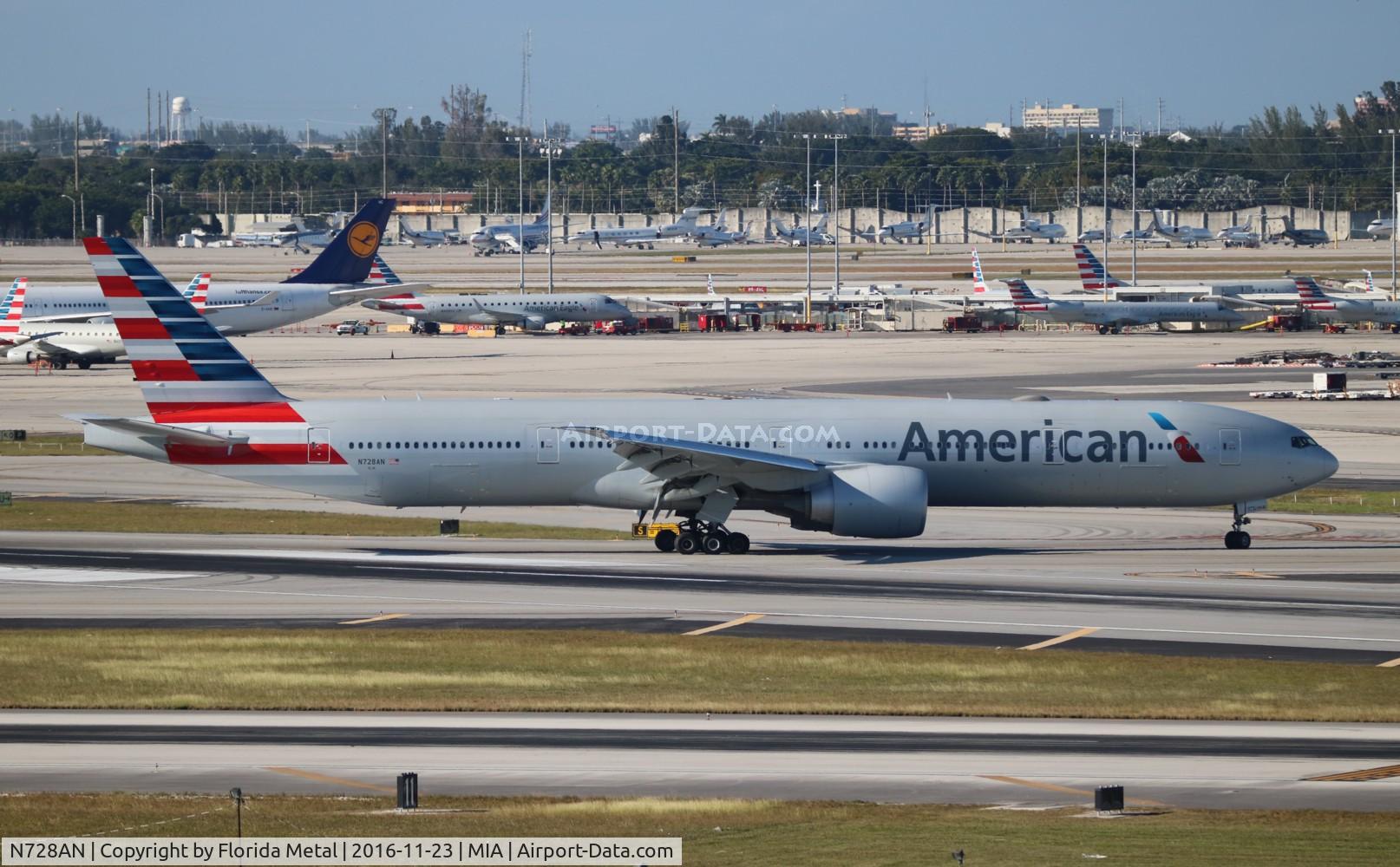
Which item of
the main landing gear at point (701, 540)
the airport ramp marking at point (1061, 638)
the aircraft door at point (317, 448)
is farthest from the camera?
the aircraft door at point (317, 448)

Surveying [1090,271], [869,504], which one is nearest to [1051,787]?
[869,504]

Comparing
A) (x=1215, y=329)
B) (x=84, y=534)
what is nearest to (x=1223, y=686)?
(x=84, y=534)

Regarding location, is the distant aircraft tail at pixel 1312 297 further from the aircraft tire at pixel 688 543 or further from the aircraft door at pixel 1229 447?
the aircraft tire at pixel 688 543

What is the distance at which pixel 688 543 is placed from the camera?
4656cm

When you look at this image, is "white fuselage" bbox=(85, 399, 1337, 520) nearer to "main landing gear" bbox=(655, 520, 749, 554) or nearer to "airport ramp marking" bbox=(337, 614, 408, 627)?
"main landing gear" bbox=(655, 520, 749, 554)

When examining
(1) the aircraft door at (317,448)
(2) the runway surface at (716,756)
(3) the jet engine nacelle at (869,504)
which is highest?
(1) the aircraft door at (317,448)

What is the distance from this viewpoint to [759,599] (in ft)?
129

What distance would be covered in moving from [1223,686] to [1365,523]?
80.8 feet

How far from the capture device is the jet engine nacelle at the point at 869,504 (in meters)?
44.9

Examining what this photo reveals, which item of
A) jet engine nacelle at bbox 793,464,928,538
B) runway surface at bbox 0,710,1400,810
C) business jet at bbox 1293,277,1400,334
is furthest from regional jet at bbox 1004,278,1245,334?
runway surface at bbox 0,710,1400,810

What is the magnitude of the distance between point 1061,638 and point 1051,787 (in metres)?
11.5

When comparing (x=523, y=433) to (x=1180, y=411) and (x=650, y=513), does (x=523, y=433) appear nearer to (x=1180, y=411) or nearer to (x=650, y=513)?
(x=650, y=513)

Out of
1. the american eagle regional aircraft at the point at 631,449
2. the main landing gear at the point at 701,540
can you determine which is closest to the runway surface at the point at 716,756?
the main landing gear at the point at 701,540

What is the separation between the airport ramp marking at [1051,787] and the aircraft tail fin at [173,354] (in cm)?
2801
